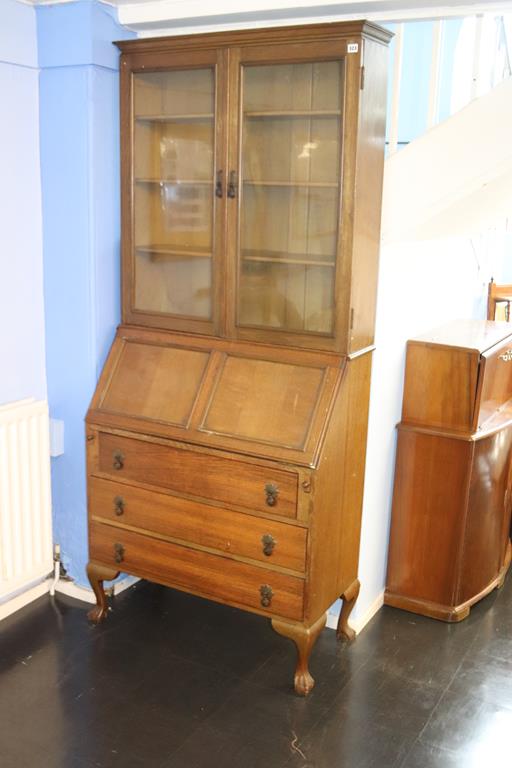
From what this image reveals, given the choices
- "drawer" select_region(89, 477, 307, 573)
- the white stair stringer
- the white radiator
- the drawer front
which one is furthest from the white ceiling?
"drawer" select_region(89, 477, 307, 573)

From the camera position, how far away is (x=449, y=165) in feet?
8.57

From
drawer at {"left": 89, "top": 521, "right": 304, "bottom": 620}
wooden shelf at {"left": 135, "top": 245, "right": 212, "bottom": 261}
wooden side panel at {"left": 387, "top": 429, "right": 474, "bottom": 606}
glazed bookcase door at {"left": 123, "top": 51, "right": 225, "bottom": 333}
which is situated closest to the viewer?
drawer at {"left": 89, "top": 521, "right": 304, "bottom": 620}

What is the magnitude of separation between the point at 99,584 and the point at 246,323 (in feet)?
3.97

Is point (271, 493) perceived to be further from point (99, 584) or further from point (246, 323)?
point (99, 584)

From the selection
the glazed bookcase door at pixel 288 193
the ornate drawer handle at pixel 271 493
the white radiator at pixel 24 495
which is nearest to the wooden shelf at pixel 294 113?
the glazed bookcase door at pixel 288 193

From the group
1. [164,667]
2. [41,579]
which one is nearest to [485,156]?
[164,667]

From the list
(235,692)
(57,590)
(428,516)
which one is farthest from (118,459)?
(428,516)

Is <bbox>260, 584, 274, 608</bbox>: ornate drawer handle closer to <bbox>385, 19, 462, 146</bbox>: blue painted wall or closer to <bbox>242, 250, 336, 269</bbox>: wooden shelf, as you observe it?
<bbox>242, 250, 336, 269</bbox>: wooden shelf

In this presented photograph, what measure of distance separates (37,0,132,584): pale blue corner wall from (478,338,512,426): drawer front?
1.50m

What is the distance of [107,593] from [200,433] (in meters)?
0.99

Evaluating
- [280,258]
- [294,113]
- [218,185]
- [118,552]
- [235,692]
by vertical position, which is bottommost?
[235,692]

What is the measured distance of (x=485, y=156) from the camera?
2557 mm

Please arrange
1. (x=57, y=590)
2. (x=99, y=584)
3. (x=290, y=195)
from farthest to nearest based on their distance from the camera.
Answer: (x=57, y=590) → (x=99, y=584) → (x=290, y=195)

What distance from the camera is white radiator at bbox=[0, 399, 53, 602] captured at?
2869 millimetres
